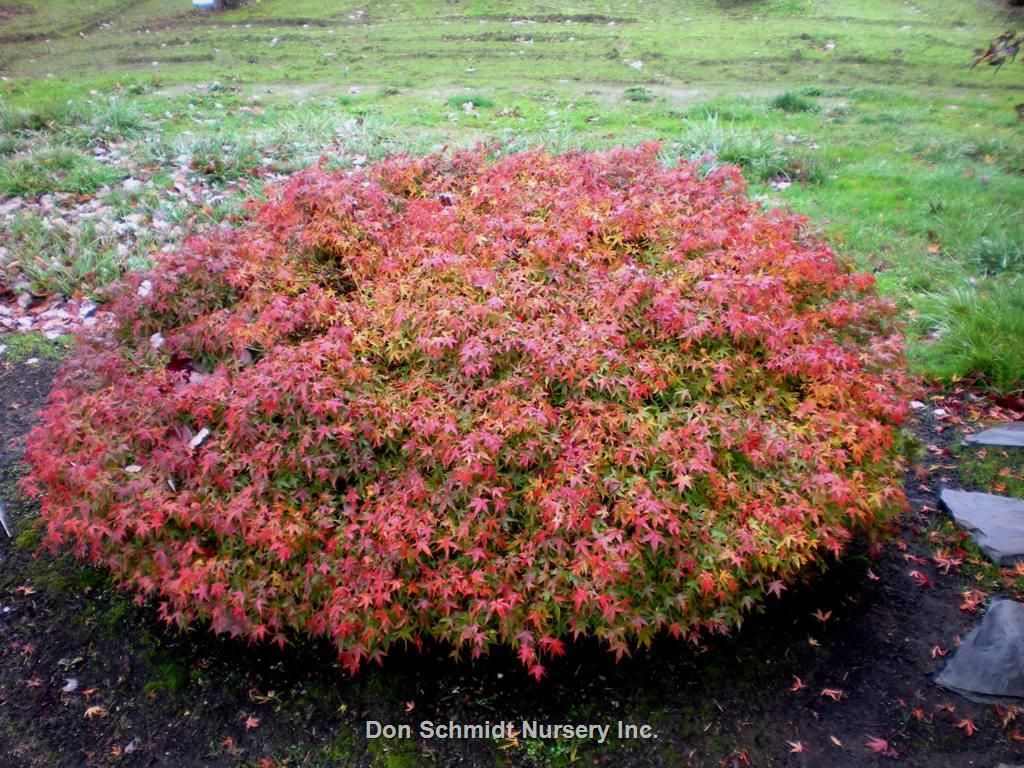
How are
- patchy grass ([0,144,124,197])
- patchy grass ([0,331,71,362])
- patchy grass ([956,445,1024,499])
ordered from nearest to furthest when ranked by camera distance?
1. patchy grass ([956,445,1024,499])
2. patchy grass ([0,331,71,362])
3. patchy grass ([0,144,124,197])

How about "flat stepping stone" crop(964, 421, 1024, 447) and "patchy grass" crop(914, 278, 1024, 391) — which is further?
"patchy grass" crop(914, 278, 1024, 391)

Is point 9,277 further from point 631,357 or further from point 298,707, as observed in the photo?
point 631,357

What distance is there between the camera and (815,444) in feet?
8.41

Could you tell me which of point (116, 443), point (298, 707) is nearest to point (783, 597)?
point (298, 707)

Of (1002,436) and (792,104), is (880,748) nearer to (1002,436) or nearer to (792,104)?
(1002,436)

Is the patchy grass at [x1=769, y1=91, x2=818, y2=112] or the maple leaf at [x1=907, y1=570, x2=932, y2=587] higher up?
the patchy grass at [x1=769, y1=91, x2=818, y2=112]

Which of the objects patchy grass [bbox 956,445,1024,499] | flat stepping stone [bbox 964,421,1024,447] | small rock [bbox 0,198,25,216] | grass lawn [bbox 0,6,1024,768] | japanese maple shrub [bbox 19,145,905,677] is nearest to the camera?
japanese maple shrub [bbox 19,145,905,677]

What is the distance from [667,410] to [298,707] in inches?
64.4

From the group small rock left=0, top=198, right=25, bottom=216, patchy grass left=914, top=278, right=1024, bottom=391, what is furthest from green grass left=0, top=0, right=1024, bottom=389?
small rock left=0, top=198, right=25, bottom=216

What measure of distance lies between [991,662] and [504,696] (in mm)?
1720

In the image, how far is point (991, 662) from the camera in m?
2.71

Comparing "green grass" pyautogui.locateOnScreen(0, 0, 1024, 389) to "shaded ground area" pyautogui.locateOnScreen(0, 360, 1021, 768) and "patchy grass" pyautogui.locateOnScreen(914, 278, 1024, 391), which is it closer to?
"patchy grass" pyautogui.locateOnScreen(914, 278, 1024, 391)

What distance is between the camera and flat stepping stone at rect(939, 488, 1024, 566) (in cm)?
317

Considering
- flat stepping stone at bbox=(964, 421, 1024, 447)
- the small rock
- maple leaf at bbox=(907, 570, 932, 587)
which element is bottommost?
Answer: maple leaf at bbox=(907, 570, 932, 587)
